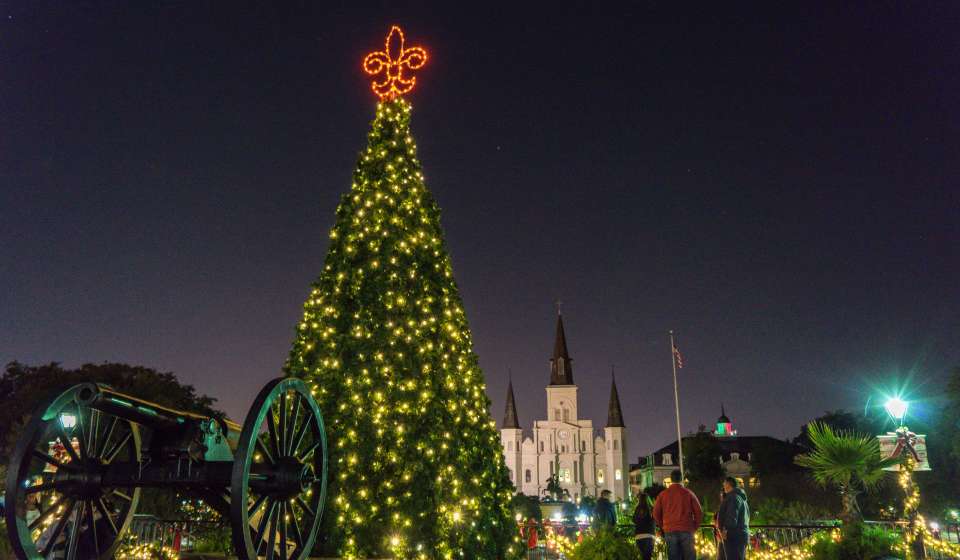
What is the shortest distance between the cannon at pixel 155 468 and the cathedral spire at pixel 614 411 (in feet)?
399

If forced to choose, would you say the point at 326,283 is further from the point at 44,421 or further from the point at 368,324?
the point at 44,421

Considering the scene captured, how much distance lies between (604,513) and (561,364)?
372 ft

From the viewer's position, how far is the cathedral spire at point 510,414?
121 m

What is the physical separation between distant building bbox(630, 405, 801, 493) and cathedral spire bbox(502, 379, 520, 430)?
2417 cm

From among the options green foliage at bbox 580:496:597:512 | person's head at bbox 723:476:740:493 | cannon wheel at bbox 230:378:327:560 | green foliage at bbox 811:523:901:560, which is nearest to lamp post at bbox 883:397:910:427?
green foliage at bbox 811:523:901:560

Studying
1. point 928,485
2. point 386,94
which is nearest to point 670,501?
point 386,94

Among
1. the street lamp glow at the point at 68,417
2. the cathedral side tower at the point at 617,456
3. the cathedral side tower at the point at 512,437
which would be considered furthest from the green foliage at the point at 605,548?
the cathedral side tower at the point at 617,456

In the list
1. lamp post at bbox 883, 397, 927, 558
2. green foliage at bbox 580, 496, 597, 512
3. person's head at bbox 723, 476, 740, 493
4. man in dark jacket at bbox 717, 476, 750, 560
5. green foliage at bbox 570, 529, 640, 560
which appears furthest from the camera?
green foliage at bbox 580, 496, 597, 512

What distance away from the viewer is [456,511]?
8.54 m

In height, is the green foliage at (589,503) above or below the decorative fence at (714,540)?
above

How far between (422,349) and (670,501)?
447cm

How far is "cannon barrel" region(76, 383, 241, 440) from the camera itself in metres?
5.09

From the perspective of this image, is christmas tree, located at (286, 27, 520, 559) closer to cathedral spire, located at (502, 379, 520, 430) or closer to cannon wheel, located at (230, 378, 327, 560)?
cannon wheel, located at (230, 378, 327, 560)

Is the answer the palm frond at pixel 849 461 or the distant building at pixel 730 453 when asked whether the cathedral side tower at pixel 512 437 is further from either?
the palm frond at pixel 849 461
